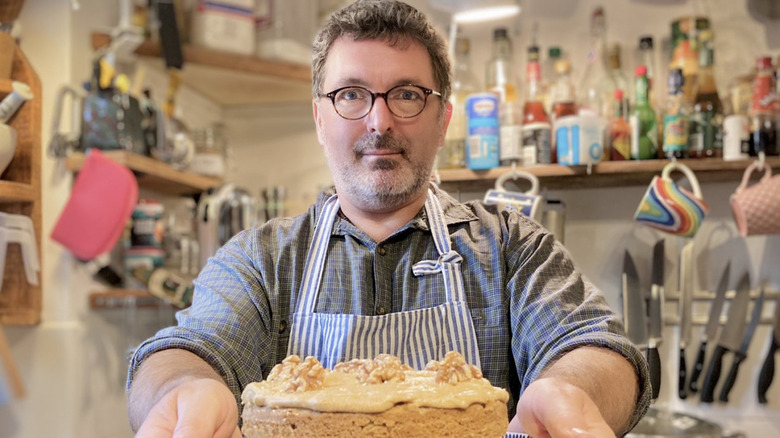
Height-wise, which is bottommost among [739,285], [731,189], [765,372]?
[765,372]

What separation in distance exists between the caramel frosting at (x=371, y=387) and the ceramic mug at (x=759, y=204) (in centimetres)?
138

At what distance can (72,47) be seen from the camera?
2.27 metres

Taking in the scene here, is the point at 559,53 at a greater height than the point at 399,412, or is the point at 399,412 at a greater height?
the point at 559,53

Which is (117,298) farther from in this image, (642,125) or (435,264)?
(642,125)

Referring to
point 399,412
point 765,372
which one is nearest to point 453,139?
point 765,372

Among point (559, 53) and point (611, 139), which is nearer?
point (611, 139)

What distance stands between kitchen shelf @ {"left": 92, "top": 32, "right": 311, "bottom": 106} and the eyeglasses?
4.48 feet

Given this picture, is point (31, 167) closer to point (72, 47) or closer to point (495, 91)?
point (72, 47)

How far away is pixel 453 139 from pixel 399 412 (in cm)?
136

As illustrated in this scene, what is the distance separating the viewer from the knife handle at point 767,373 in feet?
6.99

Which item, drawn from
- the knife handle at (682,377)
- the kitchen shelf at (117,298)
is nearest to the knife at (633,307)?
the knife handle at (682,377)

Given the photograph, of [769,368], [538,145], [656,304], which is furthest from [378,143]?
[769,368]

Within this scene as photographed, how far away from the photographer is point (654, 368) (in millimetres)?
1988

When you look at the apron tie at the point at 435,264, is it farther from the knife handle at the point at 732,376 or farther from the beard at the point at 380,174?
the knife handle at the point at 732,376
